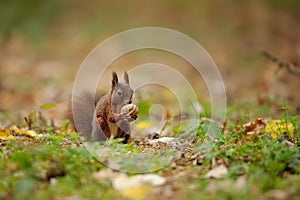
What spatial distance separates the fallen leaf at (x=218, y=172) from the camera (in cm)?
317

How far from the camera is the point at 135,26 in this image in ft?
42.2

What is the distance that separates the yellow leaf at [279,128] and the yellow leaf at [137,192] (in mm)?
1493

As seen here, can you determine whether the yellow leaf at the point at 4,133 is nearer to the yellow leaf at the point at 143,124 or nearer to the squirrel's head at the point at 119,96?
the squirrel's head at the point at 119,96

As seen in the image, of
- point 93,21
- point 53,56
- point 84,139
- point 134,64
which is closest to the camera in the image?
point 84,139

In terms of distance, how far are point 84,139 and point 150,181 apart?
1593 millimetres

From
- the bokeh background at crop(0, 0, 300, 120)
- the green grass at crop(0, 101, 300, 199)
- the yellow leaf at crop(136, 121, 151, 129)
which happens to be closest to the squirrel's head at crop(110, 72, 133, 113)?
the yellow leaf at crop(136, 121, 151, 129)

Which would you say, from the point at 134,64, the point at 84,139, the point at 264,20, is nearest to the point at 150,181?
the point at 84,139

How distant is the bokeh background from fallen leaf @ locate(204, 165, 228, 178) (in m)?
4.43

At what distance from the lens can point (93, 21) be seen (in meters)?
13.3

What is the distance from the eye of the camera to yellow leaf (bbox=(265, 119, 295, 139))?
4.09m

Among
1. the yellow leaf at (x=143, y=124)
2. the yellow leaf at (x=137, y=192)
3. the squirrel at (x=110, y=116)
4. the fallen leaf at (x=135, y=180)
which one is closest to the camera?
the yellow leaf at (x=137, y=192)

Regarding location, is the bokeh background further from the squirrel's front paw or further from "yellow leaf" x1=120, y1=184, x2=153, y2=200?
"yellow leaf" x1=120, y1=184, x2=153, y2=200

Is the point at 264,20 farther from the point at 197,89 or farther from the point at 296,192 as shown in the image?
the point at 296,192

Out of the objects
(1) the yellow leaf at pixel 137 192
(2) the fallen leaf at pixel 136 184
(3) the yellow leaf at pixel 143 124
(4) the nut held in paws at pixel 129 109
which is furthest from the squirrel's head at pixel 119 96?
(1) the yellow leaf at pixel 137 192
